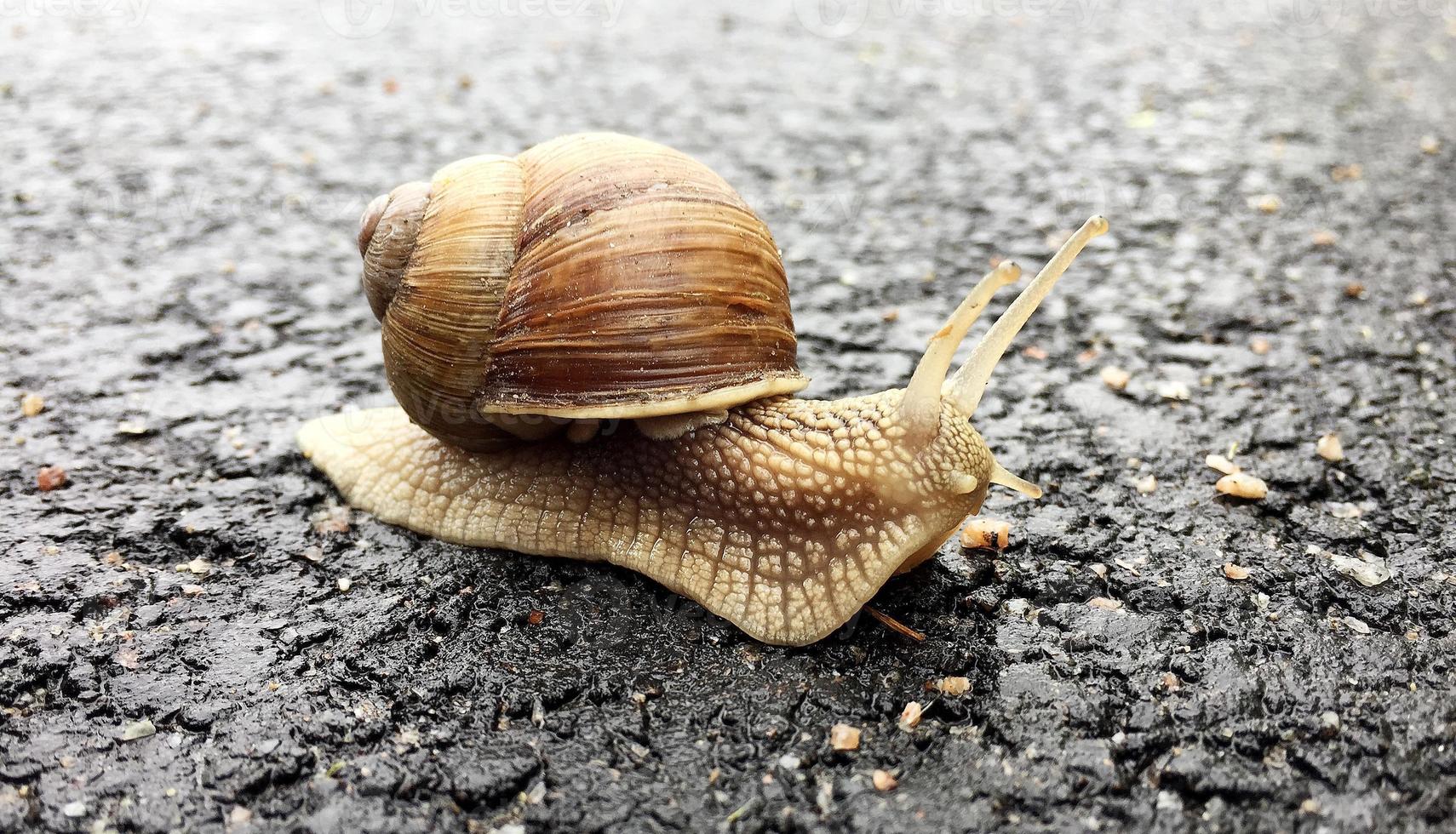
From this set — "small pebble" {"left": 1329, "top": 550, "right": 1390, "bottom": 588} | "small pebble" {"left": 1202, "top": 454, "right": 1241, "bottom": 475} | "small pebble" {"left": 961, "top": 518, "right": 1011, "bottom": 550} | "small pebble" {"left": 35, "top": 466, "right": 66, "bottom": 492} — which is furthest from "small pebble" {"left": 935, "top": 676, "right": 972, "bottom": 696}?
"small pebble" {"left": 35, "top": 466, "right": 66, "bottom": 492}

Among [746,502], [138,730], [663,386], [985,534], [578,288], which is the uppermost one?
[578,288]

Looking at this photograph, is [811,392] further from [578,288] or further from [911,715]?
[911,715]

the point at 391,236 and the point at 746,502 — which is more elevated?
the point at 391,236

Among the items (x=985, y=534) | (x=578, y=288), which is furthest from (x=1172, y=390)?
(x=578, y=288)

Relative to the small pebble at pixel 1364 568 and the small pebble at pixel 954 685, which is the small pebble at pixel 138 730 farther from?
the small pebble at pixel 1364 568

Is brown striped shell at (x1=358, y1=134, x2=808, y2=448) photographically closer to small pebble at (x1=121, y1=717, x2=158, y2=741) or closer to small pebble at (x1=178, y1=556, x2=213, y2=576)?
small pebble at (x1=178, y1=556, x2=213, y2=576)

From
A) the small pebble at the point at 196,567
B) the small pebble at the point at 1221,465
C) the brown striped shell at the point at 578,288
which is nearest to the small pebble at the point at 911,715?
the brown striped shell at the point at 578,288
